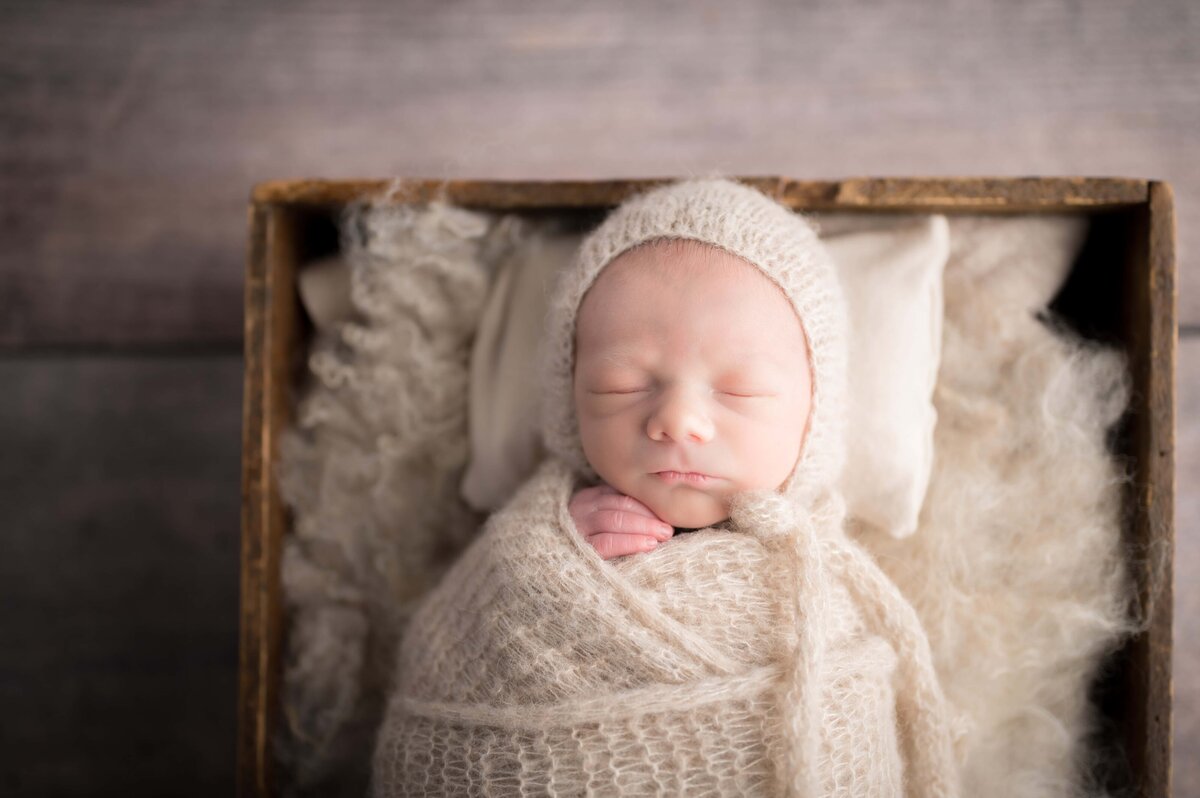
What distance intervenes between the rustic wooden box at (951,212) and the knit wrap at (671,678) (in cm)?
24

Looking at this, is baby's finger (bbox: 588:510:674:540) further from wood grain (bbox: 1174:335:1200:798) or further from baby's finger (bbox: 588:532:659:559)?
wood grain (bbox: 1174:335:1200:798)

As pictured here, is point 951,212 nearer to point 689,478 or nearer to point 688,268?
point 688,268

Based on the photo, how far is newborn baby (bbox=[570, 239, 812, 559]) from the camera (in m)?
0.81

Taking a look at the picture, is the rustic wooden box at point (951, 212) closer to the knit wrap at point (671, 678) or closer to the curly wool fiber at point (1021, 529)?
the curly wool fiber at point (1021, 529)

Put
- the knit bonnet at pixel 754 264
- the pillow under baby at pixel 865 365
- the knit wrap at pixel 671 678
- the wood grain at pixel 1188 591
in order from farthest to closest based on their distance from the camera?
the wood grain at pixel 1188 591 < the pillow under baby at pixel 865 365 < the knit bonnet at pixel 754 264 < the knit wrap at pixel 671 678

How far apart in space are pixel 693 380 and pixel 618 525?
18 cm

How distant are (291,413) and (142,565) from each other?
1.42 ft

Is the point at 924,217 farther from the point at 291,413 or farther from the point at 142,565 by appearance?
the point at 142,565

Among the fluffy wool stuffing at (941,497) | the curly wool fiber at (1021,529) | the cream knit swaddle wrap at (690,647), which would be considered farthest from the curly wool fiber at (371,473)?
the curly wool fiber at (1021,529)

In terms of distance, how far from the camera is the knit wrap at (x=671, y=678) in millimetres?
749

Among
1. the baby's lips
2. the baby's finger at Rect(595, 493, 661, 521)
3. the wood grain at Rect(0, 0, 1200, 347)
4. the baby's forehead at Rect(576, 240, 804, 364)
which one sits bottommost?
the baby's lips

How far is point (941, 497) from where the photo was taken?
1.02 meters

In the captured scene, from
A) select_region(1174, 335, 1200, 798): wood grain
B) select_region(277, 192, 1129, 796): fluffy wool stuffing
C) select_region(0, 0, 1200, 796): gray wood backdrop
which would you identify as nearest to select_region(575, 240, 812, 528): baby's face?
select_region(277, 192, 1129, 796): fluffy wool stuffing

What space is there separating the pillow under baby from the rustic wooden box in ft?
0.19
